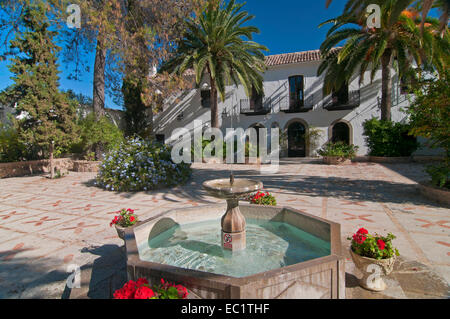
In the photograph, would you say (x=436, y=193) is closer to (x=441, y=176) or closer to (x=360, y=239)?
(x=441, y=176)

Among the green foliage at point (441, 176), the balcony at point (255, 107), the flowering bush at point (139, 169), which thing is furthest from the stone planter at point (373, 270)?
the balcony at point (255, 107)

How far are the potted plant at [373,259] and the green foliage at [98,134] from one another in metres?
11.5

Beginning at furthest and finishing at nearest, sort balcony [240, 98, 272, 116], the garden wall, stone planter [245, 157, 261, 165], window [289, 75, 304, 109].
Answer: balcony [240, 98, 272, 116]
window [289, 75, 304, 109]
stone planter [245, 157, 261, 165]
the garden wall

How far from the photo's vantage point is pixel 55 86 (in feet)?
33.1

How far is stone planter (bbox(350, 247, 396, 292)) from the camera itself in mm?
2182

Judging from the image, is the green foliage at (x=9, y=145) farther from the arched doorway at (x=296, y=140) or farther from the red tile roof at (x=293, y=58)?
the red tile roof at (x=293, y=58)

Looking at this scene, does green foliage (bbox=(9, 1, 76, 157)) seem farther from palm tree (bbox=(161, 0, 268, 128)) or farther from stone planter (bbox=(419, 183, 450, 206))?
stone planter (bbox=(419, 183, 450, 206))

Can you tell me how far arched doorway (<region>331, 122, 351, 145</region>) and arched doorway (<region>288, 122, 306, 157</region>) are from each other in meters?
2.04

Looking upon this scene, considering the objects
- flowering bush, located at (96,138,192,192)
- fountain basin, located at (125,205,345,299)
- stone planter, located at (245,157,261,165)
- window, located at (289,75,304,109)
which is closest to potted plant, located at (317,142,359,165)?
stone planter, located at (245,157,261,165)

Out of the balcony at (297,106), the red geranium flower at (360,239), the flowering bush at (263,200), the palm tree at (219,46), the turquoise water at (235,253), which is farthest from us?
the balcony at (297,106)

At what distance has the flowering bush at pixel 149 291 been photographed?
156 cm

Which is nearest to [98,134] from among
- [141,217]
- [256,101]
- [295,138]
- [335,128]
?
[141,217]

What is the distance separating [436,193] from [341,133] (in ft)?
40.6
